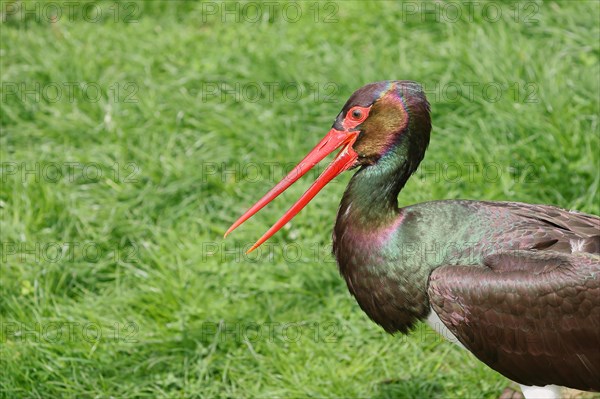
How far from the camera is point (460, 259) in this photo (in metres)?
4.03

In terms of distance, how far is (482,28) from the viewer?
6473 mm

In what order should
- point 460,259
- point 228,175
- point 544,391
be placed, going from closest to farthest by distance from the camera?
1. point 460,259
2. point 544,391
3. point 228,175

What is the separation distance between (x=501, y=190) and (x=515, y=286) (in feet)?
5.61

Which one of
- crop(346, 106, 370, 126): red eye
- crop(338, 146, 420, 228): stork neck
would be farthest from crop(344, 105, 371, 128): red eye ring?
crop(338, 146, 420, 228): stork neck

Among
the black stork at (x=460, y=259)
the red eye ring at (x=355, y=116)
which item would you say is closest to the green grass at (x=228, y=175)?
the black stork at (x=460, y=259)

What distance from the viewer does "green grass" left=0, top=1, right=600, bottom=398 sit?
4.98m

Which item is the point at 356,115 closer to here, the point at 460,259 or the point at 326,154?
the point at 326,154

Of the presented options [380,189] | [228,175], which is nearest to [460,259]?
[380,189]

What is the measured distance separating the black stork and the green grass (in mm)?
827

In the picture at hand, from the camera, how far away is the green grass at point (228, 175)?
498cm

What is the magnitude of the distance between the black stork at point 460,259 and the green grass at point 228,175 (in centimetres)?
83

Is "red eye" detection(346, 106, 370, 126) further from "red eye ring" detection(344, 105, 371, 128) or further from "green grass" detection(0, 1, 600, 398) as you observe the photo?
"green grass" detection(0, 1, 600, 398)

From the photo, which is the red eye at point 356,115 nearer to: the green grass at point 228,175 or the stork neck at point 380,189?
the stork neck at point 380,189

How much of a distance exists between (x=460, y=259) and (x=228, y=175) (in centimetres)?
232
